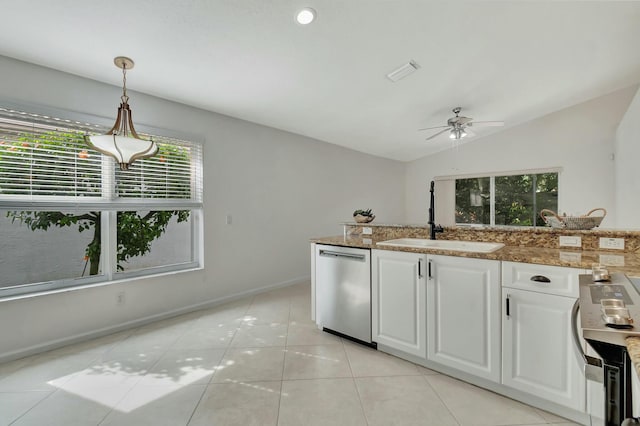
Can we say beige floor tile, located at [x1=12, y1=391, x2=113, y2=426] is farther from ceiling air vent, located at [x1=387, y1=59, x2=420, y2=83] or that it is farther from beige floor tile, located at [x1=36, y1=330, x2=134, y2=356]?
ceiling air vent, located at [x1=387, y1=59, x2=420, y2=83]

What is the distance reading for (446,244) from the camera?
95.2 inches

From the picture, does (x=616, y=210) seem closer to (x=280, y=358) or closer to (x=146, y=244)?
(x=280, y=358)

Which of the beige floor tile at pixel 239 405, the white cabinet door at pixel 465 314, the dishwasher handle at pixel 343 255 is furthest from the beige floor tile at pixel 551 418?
the beige floor tile at pixel 239 405

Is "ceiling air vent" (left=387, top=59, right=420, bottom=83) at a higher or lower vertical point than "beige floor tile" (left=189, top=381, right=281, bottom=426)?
higher

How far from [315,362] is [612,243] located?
2172 millimetres

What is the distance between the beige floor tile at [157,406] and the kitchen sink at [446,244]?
5.45ft

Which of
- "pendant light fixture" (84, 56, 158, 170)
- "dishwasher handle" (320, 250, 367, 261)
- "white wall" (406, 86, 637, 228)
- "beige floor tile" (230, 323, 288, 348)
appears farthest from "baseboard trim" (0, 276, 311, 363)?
"white wall" (406, 86, 637, 228)

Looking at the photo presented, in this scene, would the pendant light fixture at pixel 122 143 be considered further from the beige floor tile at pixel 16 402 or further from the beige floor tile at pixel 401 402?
the beige floor tile at pixel 401 402

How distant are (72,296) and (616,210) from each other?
23.5 ft

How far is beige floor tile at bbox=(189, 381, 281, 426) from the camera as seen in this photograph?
1572mm

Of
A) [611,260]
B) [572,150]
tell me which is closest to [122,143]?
[611,260]

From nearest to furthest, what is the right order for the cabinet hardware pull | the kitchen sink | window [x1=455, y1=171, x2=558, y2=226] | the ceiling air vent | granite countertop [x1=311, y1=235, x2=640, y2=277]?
granite countertop [x1=311, y1=235, x2=640, y2=277] < the cabinet hardware pull < the kitchen sink < the ceiling air vent < window [x1=455, y1=171, x2=558, y2=226]

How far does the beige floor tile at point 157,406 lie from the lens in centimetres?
157

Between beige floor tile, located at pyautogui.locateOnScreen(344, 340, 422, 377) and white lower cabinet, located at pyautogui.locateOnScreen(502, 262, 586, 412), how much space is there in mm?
636
